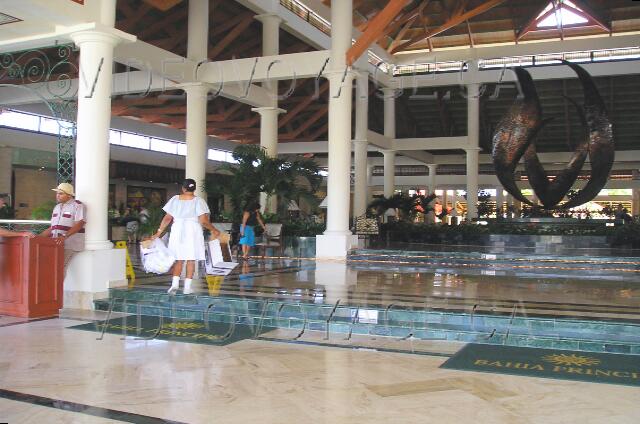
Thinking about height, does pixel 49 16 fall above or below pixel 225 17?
below

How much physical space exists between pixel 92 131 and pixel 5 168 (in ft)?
46.3

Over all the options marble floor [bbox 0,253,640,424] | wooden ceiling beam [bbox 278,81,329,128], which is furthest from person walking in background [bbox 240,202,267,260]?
wooden ceiling beam [bbox 278,81,329,128]

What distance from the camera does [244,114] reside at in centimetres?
2947

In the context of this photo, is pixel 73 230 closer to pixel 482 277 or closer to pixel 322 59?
pixel 482 277

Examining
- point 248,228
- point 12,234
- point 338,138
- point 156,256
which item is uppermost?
point 338,138

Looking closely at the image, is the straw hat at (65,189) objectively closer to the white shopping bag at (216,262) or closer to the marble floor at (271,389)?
the white shopping bag at (216,262)

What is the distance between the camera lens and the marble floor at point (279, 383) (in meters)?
3.63

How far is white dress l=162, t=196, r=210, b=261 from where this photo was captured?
279 inches

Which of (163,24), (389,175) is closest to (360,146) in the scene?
(389,175)

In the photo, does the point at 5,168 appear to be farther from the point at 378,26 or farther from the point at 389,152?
the point at 389,152

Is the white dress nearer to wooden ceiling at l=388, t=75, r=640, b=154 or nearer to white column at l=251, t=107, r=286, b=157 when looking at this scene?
white column at l=251, t=107, r=286, b=157

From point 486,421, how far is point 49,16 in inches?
253

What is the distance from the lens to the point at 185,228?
716cm

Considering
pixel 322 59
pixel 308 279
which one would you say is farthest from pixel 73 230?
pixel 322 59
